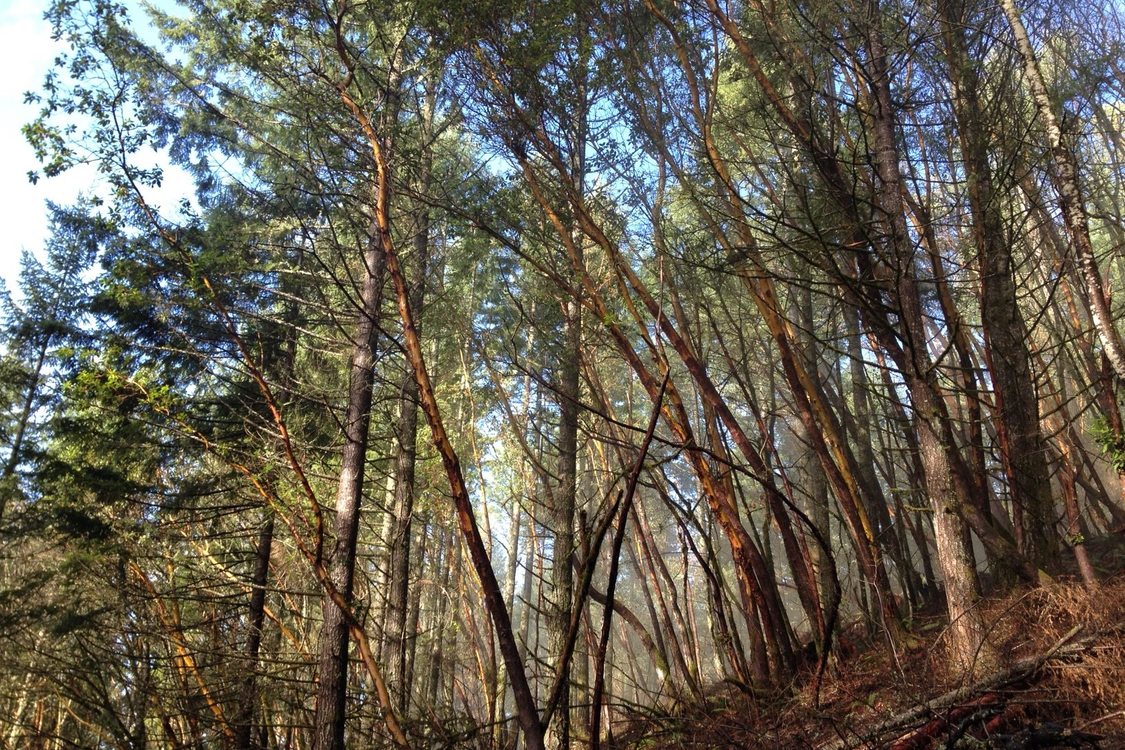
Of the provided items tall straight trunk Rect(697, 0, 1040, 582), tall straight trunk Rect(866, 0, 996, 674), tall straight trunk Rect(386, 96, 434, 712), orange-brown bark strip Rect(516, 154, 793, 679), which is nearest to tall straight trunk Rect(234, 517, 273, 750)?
tall straight trunk Rect(386, 96, 434, 712)

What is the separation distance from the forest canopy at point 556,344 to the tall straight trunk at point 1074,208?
26mm

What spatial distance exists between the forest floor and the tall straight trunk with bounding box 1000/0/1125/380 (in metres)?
1.74

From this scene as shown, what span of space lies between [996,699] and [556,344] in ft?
17.3

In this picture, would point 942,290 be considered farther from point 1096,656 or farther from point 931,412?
point 1096,656

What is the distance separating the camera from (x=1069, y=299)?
10570mm

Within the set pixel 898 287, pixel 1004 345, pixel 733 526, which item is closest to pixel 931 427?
pixel 898 287

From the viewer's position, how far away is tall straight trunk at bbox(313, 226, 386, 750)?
192 inches

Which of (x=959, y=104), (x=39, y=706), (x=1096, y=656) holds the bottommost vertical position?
(x=1096, y=656)

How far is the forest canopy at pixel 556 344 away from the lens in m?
4.79

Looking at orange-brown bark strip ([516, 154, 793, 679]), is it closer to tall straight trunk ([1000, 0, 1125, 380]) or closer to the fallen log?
the fallen log

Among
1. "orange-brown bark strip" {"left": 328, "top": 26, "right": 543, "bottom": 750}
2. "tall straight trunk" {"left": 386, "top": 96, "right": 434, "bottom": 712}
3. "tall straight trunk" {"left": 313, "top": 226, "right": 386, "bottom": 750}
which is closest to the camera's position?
"orange-brown bark strip" {"left": 328, "top": 26, "right": 543, "bottom": 750}

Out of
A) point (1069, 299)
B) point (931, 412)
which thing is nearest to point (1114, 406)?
point (931, 412)

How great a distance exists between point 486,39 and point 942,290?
5.07 meters

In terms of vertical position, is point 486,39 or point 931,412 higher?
point 486,39
